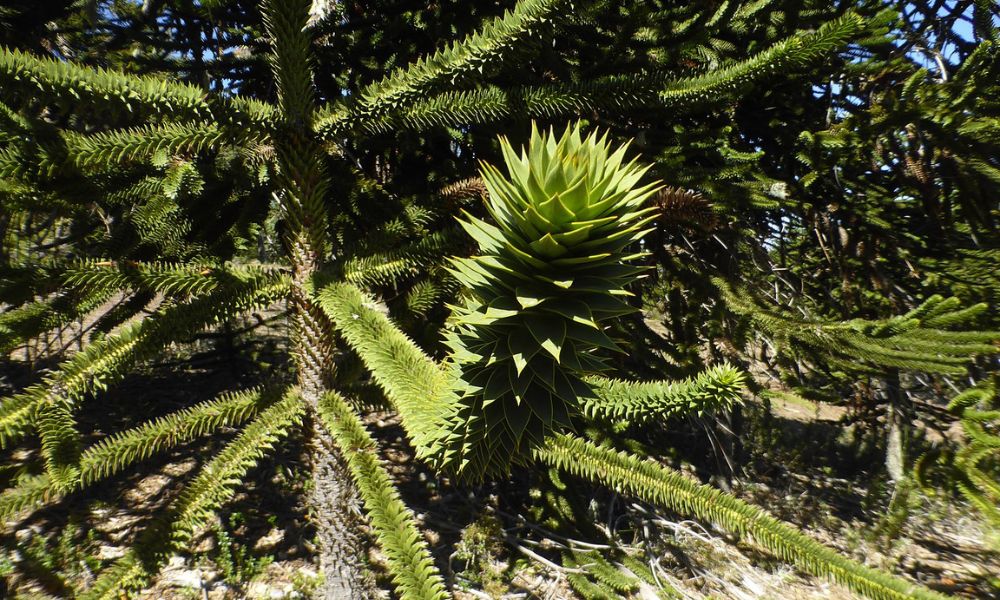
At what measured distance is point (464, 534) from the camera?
3.78m

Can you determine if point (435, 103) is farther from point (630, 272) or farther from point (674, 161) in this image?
point (674, 161)

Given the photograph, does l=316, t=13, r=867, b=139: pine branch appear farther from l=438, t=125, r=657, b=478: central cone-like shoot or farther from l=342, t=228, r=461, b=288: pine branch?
l=438, t=125, r=657, b=478: central cone-like shoot

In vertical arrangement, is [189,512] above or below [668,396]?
Result: below

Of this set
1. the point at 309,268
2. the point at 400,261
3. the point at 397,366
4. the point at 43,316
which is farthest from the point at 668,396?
the point at 43,316

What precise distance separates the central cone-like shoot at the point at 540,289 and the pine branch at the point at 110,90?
2.72 ft

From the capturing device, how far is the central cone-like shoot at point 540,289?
978mm

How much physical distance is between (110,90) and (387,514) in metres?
1.25

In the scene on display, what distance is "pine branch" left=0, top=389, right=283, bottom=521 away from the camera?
1.29 m

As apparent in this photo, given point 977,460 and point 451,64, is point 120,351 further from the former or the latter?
point 977,460

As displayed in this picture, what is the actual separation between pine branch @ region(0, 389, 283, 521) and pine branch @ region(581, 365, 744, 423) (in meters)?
1.16

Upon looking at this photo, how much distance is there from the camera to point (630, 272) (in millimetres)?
1069

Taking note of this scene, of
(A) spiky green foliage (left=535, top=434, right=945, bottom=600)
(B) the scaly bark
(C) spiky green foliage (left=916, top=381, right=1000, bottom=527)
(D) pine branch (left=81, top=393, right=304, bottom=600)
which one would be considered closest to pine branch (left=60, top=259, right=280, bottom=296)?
(B) the scaly bark

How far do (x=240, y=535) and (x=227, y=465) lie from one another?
103 inches

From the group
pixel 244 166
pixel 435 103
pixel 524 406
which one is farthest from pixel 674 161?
A: pixel 244 166
